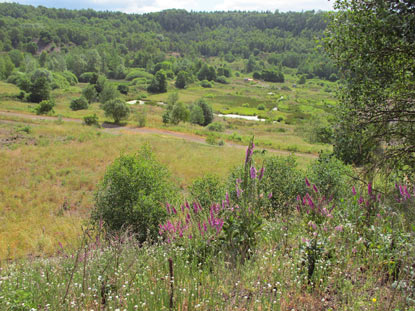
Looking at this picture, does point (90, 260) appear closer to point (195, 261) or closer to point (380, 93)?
point (195, 261)

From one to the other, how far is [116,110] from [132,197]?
37.4 metres

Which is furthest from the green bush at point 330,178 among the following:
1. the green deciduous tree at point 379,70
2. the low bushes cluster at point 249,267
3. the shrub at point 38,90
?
the shrub at point 38,90

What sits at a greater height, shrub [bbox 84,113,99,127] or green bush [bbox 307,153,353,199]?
green bush [bbox 307,153,353,199]

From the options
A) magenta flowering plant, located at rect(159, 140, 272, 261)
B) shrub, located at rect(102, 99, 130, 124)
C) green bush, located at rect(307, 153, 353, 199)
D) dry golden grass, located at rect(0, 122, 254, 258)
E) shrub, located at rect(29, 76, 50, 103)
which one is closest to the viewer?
magenta flowering plant, located at rect(159, 140, 272, 261)

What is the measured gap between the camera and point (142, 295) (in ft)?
10.5

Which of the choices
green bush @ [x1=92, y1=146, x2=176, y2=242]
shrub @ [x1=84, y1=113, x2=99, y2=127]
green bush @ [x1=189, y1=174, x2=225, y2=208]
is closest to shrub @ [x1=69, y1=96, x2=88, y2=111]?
shrub @ [x1=84, y1=113, x2=99, y2=127]

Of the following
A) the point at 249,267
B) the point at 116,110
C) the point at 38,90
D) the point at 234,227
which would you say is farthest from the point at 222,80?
the point at 249,267

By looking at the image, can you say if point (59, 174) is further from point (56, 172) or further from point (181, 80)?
point (181, 80)

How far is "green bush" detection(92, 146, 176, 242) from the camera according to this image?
28.7 ft

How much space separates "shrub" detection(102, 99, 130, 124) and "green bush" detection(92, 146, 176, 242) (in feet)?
119

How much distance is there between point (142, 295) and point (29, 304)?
1.06m

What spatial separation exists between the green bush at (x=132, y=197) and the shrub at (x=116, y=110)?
119 ft

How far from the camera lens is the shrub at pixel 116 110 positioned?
1724 inches

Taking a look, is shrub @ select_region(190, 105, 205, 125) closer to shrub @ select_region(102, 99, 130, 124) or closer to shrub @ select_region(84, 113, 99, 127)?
shrub @ select_region(102, 99, 130, 124)
